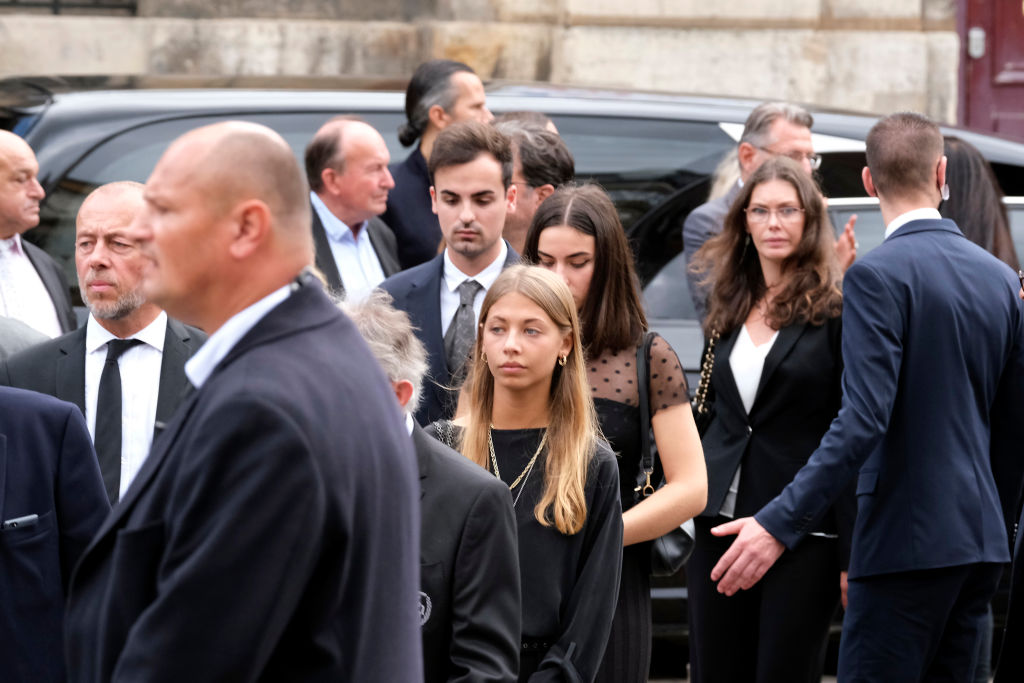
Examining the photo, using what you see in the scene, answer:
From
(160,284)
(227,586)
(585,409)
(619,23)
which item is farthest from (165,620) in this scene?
(619,23)

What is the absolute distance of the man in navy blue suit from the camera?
12.9ft

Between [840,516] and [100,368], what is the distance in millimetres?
2231

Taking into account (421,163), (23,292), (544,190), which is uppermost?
(421,163)

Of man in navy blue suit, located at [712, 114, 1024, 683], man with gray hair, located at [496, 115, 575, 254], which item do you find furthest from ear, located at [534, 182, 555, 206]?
man in navy blue suit, located at [712, 114, 1024, 683]

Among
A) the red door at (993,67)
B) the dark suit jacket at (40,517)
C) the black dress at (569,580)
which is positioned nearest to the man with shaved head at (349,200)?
the black dress at (569,580)

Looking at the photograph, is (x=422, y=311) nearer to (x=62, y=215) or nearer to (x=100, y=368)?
(x=100, y=368)

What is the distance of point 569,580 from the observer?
10.7ft

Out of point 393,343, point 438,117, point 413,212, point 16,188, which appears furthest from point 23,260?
point 393,343

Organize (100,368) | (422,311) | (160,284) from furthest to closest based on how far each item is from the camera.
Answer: (422,311) → (100,368) → (160,284)

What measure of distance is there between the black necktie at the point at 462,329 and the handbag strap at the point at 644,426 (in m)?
0.59

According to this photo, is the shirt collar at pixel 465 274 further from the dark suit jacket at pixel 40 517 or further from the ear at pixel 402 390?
the dark suit jacket at pixel 40 517

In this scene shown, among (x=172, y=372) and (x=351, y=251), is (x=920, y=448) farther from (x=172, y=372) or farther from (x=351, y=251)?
(x=351, y=251)

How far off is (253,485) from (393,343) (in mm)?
1150

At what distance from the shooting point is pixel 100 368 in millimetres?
3736
